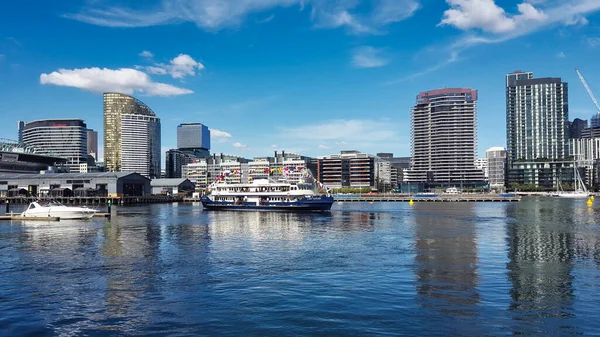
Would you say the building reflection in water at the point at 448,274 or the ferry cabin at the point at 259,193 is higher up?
the ferry cabin at the point at 259,193

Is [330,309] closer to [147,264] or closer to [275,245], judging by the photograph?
[147,264]

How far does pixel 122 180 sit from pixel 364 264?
541 ft

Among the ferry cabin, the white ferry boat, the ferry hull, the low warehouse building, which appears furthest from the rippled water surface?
the low warehouse building

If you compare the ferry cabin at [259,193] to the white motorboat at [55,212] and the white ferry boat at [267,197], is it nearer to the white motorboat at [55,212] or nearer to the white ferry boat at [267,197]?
the white ferry boat at [267,197]

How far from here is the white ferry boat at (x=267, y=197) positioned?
386 feet

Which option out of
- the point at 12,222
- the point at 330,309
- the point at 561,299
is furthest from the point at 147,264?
the point at 12,222

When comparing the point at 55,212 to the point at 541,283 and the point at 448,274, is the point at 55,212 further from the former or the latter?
the point at 541,283

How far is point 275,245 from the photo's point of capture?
51281mm

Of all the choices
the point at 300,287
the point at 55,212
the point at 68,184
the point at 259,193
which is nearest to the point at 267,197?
the point at 259,193

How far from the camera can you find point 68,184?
18550cm

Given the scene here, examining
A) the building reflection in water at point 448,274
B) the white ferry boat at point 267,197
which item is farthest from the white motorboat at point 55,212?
the building reflection in water at point 448,274

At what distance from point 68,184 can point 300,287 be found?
588ft

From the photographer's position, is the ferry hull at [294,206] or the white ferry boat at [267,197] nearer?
the ferry hull at [294,206]

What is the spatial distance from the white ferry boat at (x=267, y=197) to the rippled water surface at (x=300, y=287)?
62950mm
